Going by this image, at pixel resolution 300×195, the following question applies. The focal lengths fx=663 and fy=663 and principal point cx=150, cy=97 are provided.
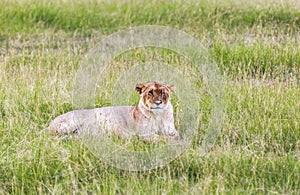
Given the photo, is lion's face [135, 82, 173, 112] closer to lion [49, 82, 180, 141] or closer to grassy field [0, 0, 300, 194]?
lion [49, 82, 180, 141]

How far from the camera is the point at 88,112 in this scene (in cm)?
625

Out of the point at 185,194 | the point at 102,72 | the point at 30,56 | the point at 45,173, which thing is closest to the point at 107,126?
the point at 45,173

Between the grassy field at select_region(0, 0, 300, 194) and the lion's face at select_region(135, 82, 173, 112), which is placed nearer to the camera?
the grassy field at select_region(0, 0, 300, 194)

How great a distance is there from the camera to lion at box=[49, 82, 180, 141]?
5.61 metres

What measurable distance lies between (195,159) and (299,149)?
36.6 inches

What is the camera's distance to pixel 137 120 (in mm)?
5781

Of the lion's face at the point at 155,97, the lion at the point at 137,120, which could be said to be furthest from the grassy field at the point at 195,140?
the lion's face at the point at 155,97

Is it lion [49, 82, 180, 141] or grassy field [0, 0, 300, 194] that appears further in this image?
lion [49, 82, 180, 141]

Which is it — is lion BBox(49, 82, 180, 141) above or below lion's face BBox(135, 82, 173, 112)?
below

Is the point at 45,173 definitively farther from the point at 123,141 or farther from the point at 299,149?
the point at 299,149

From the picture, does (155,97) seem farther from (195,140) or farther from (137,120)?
(195,140)

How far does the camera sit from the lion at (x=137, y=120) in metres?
5.61

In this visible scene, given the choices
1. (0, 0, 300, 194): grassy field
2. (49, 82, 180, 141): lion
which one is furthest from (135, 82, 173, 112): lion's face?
(0, 0, 300, 194): grassy field

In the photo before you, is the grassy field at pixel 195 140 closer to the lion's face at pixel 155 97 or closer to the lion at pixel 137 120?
the lion at pixel 137 120
